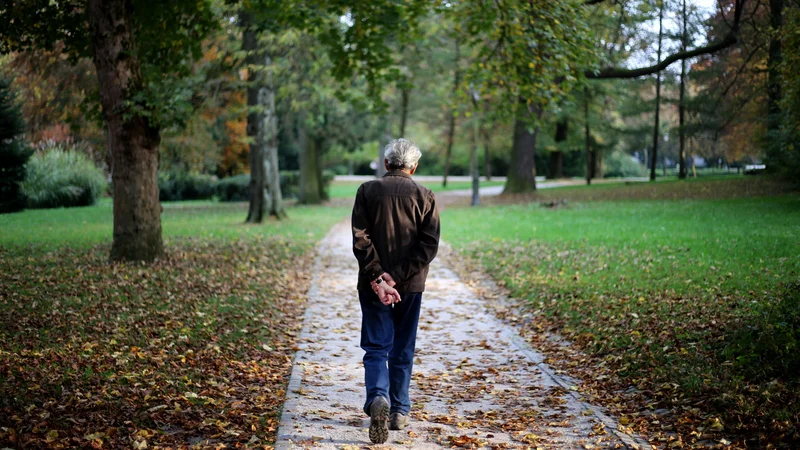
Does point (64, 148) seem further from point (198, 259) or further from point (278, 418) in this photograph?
point (278, 418)

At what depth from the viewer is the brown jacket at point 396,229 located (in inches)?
221

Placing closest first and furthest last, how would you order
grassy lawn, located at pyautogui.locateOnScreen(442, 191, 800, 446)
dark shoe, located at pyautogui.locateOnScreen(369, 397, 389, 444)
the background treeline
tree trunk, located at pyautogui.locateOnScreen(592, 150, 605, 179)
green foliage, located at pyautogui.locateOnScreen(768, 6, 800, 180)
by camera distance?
dark shoe, located at pyautogui.locateOnScreen(369, 397, 389, 444) < grassy lawn, located at pyautogui.locateOnScreen(442, 191, 800, 446) < green foliage, located at pyautogui.locateOnScreen(768, 6, 800, 180) < the background treeline < tree trunk, located at pyautogui.locateOnScreen(592, 150, 605, 179)

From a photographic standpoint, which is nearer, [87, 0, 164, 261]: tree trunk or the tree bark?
[87, 0, 164, 261]: tree trunk

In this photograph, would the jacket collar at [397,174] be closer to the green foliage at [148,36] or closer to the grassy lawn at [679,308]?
the grassy lawn at [679,308]

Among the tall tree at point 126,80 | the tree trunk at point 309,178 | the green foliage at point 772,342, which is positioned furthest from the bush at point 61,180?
the green foliage at point 772,342

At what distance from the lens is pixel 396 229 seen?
5.67 metres

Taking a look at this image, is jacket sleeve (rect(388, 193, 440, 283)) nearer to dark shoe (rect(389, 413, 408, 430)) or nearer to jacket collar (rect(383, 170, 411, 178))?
jacket collar (rect(383, 170, 411, 178))

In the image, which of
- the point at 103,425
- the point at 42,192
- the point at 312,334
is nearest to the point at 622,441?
the point at 103,425

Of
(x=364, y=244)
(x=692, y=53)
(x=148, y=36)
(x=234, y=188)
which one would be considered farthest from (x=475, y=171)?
(x=364, y=244)

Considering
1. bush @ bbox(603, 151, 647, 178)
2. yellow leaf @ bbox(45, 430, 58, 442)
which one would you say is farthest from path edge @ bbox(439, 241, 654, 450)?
bush @ bbox(603, 151, 647, 178)

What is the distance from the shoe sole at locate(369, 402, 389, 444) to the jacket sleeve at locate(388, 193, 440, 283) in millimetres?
916

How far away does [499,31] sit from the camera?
13672 millimetres

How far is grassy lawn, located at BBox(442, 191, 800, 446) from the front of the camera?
232 inches

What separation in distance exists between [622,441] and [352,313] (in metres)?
6.09
